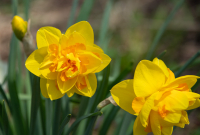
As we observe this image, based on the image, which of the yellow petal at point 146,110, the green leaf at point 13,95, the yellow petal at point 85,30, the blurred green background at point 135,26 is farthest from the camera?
the blurred green background at point 135,26

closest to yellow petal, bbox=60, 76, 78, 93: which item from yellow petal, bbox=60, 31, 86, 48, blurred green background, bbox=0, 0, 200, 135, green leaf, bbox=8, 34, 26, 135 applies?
yellow petal, bbox=60, 31, 86, 48

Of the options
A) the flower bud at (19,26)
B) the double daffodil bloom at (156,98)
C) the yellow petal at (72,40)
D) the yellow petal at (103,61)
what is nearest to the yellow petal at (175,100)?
the double daffodil bloom at (156,98)

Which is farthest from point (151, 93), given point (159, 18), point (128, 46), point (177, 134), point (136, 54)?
point (159, 18)

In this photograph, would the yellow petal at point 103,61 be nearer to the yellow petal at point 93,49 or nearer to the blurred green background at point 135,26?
the yellow petal at point 93,49

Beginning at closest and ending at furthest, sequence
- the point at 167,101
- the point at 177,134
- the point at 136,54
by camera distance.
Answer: the point at 167,101, the point at 177,134, the point at 136,54

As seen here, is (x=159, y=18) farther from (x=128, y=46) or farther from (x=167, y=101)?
(x=167, y=101)

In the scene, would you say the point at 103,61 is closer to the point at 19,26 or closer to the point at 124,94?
the point at 124,94

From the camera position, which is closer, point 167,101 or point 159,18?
point 167,101

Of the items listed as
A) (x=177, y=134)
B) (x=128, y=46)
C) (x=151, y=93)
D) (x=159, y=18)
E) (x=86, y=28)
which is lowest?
(x=177, y=134)
